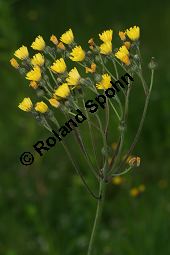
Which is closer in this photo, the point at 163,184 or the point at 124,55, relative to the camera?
the point at 124,55

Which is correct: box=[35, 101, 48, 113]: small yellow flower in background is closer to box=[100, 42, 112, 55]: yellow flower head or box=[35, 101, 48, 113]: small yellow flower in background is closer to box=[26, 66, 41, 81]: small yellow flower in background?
box=[26, 66, 41, 81]: small yellow flower in background

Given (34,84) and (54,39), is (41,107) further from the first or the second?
(54,39)

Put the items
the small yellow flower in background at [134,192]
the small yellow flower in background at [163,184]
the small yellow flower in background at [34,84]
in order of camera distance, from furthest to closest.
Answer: the small yellow flower in background at [163,184]
the small yellow flower in background at [134,192]
the small yellow flower in background at [34,84]

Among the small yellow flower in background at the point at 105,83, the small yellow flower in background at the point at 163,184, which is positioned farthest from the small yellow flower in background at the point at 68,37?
the small yellow flower in background at the point at 163,184

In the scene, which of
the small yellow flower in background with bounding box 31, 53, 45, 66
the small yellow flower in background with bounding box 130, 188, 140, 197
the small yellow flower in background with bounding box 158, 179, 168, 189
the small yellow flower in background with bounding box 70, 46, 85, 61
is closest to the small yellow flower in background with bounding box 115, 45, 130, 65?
the small yellow flower in background with bounding box 70, 46, 85, 61

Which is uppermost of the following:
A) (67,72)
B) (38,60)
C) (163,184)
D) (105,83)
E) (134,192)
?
(38,60)

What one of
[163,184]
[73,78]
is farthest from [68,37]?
[163,184]

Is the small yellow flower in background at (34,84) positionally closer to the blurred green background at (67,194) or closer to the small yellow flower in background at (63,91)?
the small yellow flower in background at (63,91)

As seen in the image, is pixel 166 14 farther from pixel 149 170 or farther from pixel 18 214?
pixel 18 214

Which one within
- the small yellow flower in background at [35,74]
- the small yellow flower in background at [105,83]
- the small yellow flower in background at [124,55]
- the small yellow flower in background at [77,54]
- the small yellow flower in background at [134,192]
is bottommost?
the small yellow flower in background at [134,192]

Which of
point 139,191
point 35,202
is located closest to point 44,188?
point 35,202
